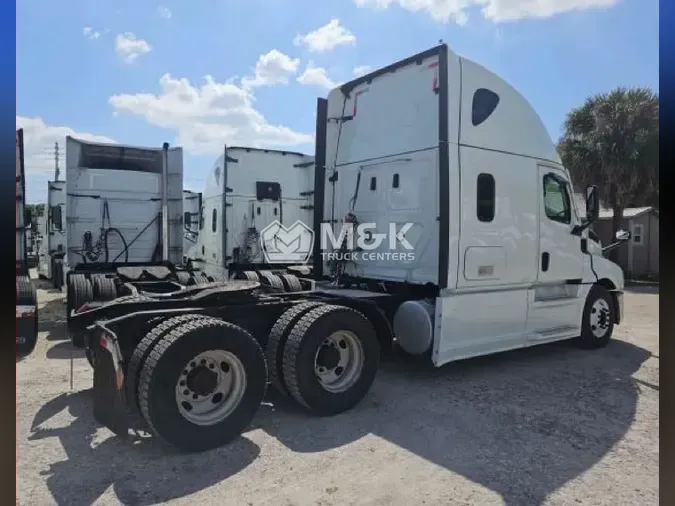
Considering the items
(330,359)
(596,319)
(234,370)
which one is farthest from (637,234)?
(234,370)

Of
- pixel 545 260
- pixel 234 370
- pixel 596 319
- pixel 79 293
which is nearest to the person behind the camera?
pixel 234 370

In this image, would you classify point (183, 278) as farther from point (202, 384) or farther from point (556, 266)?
point (556, 266)

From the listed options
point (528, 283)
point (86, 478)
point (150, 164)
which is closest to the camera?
point (86, 478)

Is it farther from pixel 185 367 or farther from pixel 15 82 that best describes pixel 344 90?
pixel 15 82

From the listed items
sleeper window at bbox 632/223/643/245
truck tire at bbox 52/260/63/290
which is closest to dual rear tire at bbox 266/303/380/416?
truck tire at bbox 52/260/63/290

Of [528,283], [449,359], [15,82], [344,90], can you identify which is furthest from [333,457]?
[344,90]

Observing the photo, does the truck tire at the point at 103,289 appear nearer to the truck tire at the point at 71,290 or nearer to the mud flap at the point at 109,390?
the truck tire at the point at 71,290

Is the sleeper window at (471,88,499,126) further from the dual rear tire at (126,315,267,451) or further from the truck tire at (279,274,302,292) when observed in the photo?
the truck tire at (279,274,302,292)

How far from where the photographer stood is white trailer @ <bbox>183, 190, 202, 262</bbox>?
16188mm

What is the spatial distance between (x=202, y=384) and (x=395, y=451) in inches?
68.8

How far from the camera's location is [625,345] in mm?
8633

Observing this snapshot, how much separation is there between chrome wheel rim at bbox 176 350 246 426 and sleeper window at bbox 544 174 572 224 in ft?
16.5

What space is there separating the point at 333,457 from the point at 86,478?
1.87m

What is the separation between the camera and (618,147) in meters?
21.5
